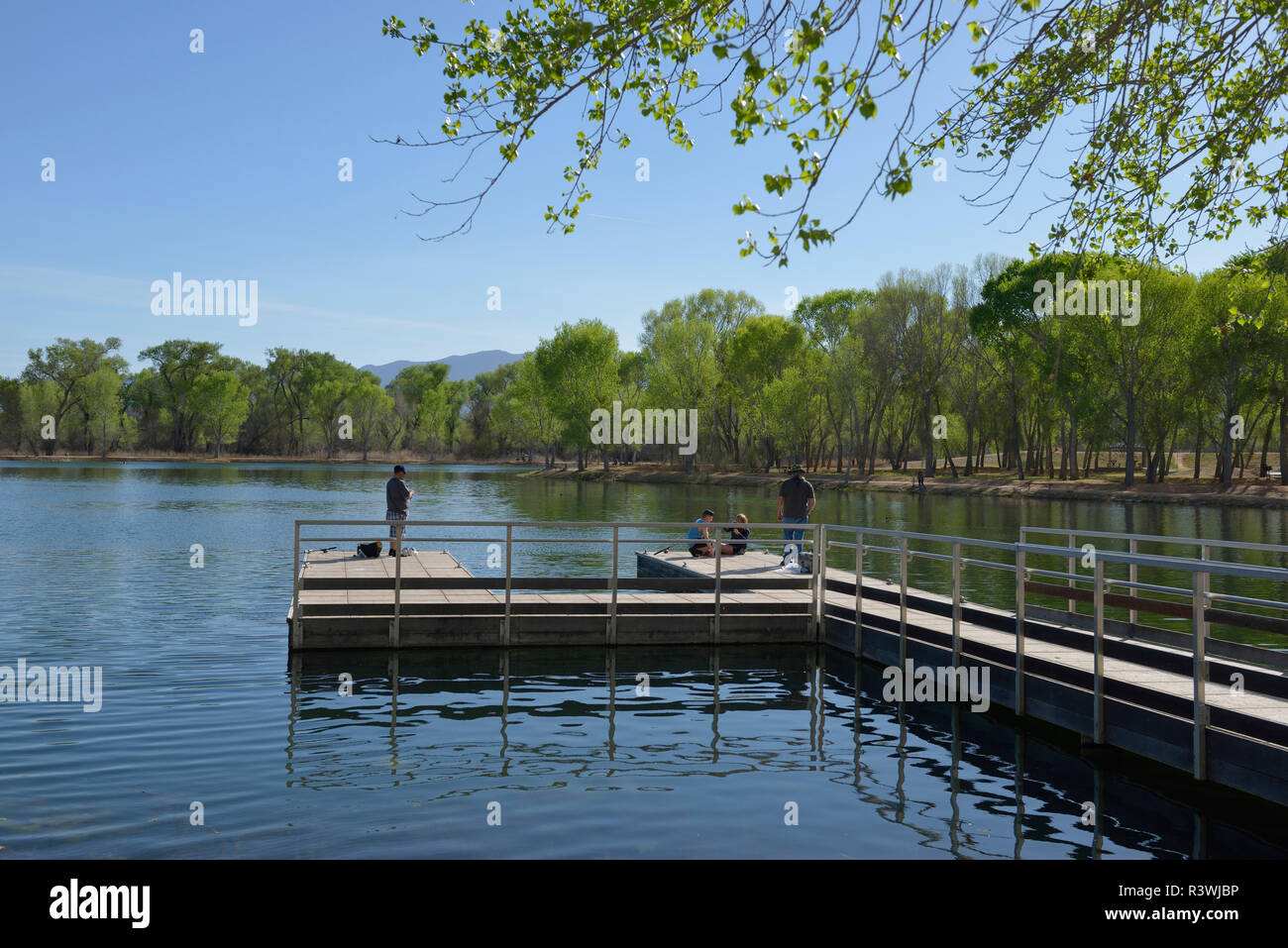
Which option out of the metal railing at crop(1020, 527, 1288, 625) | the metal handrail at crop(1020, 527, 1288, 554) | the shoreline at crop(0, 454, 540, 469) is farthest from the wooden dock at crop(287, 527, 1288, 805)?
the shoreline at crop(0, 454, 540, 469)

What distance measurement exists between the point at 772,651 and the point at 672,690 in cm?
306

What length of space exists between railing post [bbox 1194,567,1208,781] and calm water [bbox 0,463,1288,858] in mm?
429

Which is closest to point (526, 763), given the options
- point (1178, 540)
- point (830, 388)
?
point (1178, 540)

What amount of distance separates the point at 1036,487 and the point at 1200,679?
61.2 metres

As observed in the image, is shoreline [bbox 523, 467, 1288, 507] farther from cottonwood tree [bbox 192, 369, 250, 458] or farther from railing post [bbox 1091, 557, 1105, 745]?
cottonwood tree [bbox 192, 369, 250, 458]

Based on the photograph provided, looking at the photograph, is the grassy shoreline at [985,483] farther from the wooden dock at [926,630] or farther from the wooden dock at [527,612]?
the wooden dock at [527,612]

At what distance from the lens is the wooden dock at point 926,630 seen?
883 cm

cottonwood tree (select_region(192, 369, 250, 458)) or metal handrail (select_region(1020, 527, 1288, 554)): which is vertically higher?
cottonwood tree (select_region(192, 369, 250, 458))

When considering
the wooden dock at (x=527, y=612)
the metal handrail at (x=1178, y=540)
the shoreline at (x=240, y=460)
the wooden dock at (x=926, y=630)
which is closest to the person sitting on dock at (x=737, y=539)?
the wooden dock at (x=926, y=630)

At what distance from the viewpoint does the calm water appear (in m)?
7.95

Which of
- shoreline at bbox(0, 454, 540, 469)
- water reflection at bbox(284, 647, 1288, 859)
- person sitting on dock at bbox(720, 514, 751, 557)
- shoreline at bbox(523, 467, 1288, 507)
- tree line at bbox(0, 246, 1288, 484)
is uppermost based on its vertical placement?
tree line at bbox(0, 246, 1288, 484)
